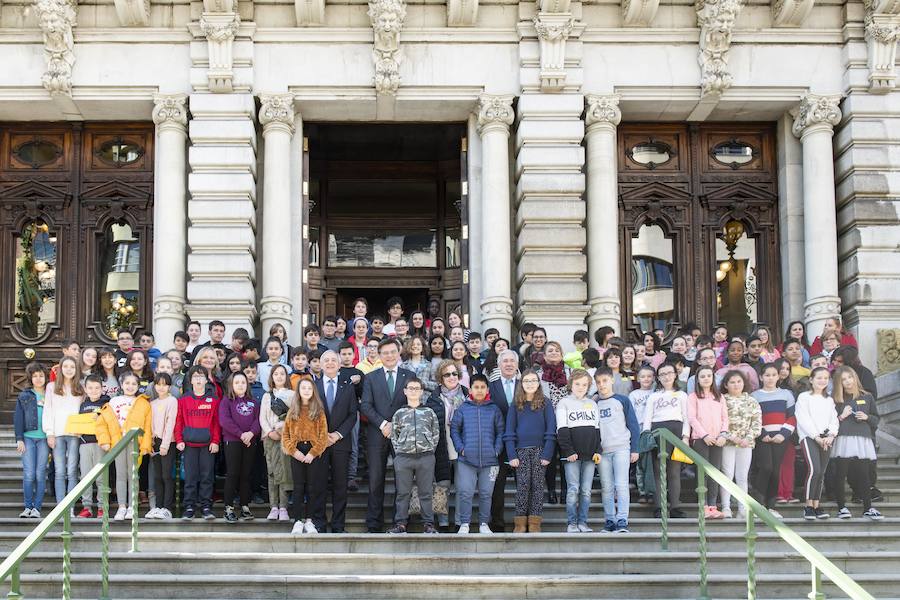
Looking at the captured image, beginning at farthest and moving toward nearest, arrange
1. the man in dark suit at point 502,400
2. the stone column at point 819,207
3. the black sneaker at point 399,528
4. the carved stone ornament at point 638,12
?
1. the carved stone ornament at point 638,12
2. the stone column at point 819,207
3. the man in dark suit at point 502,400
4. the black sneaker at point 399,528

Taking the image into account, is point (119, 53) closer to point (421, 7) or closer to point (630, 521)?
point (421, 7)

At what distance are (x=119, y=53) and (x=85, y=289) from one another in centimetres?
356

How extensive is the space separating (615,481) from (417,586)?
2725 mm

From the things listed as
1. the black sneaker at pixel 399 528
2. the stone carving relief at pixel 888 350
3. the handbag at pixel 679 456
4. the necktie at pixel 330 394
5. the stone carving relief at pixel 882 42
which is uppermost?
the stone carving relief at pixel 882 42

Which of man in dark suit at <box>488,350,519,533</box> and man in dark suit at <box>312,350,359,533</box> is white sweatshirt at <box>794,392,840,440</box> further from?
man in dark suit at <box>312,350,359,533</box>

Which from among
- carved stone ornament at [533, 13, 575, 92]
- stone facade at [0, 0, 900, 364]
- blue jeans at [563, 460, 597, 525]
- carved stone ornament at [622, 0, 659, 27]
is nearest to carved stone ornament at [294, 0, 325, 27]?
stone facade at [0, 0, 900, 364]

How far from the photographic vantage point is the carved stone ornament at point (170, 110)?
2017cm

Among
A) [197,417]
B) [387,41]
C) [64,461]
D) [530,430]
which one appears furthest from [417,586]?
[387,41]

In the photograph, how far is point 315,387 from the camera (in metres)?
14.1

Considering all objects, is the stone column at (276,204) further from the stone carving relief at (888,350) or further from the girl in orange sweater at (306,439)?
the stone carving relief at (888,350)

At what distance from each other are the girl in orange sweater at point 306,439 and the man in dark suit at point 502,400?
1.80m

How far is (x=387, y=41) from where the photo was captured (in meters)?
20.1

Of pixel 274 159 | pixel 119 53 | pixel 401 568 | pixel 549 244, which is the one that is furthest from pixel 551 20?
pixel 401 568

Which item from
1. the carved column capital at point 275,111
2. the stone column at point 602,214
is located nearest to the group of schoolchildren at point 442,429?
the stone column at point 602,214
